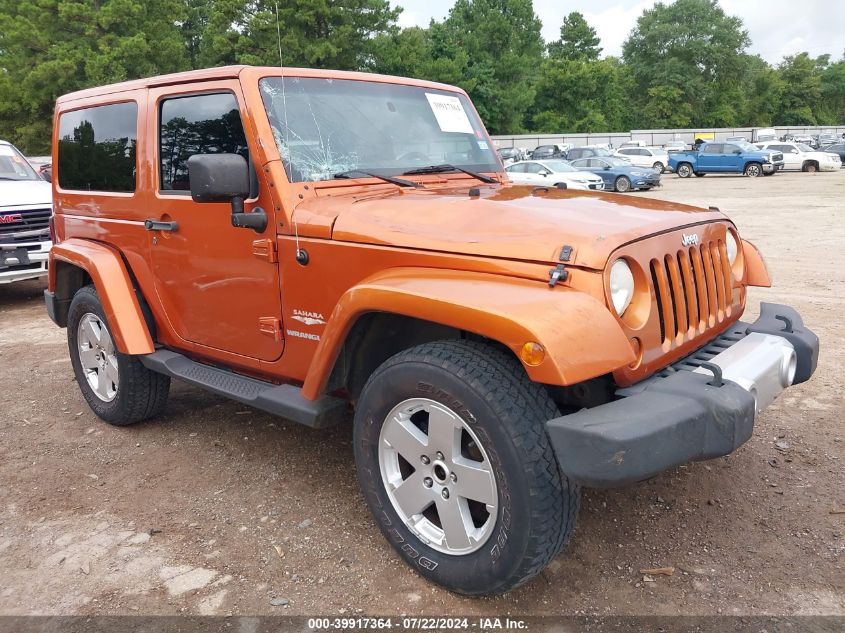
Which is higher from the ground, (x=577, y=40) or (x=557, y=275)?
(x=577, y=40)

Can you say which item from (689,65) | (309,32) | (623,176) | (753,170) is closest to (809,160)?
(753,170)

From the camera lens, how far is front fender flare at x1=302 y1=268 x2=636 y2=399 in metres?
2.18

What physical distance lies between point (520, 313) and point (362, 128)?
1.69 meters

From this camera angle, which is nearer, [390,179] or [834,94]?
[390,179]

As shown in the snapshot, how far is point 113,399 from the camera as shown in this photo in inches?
172

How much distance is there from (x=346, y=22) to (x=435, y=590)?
41.3 meters

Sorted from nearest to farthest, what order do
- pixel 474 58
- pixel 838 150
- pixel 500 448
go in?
pixel 500 448, pixel 838 150, pixel 474 58

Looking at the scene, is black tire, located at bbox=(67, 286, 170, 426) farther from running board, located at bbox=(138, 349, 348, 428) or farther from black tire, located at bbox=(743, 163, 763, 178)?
black tire, located at bbox=(743, 163, 763, 178)

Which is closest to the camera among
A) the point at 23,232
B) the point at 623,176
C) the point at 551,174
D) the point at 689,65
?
the point at 23,232

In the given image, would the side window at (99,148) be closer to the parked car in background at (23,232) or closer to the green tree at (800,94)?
the parked car in background at (23,232)

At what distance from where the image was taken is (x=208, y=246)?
3.44m

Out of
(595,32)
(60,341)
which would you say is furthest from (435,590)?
(595,32)

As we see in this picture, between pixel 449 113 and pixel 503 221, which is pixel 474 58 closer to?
pixel 449 113

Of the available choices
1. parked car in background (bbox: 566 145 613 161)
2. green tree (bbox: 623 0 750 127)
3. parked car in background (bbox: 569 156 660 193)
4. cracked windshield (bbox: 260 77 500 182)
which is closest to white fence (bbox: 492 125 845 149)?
green tree (bbox: 623 0 750 127)
